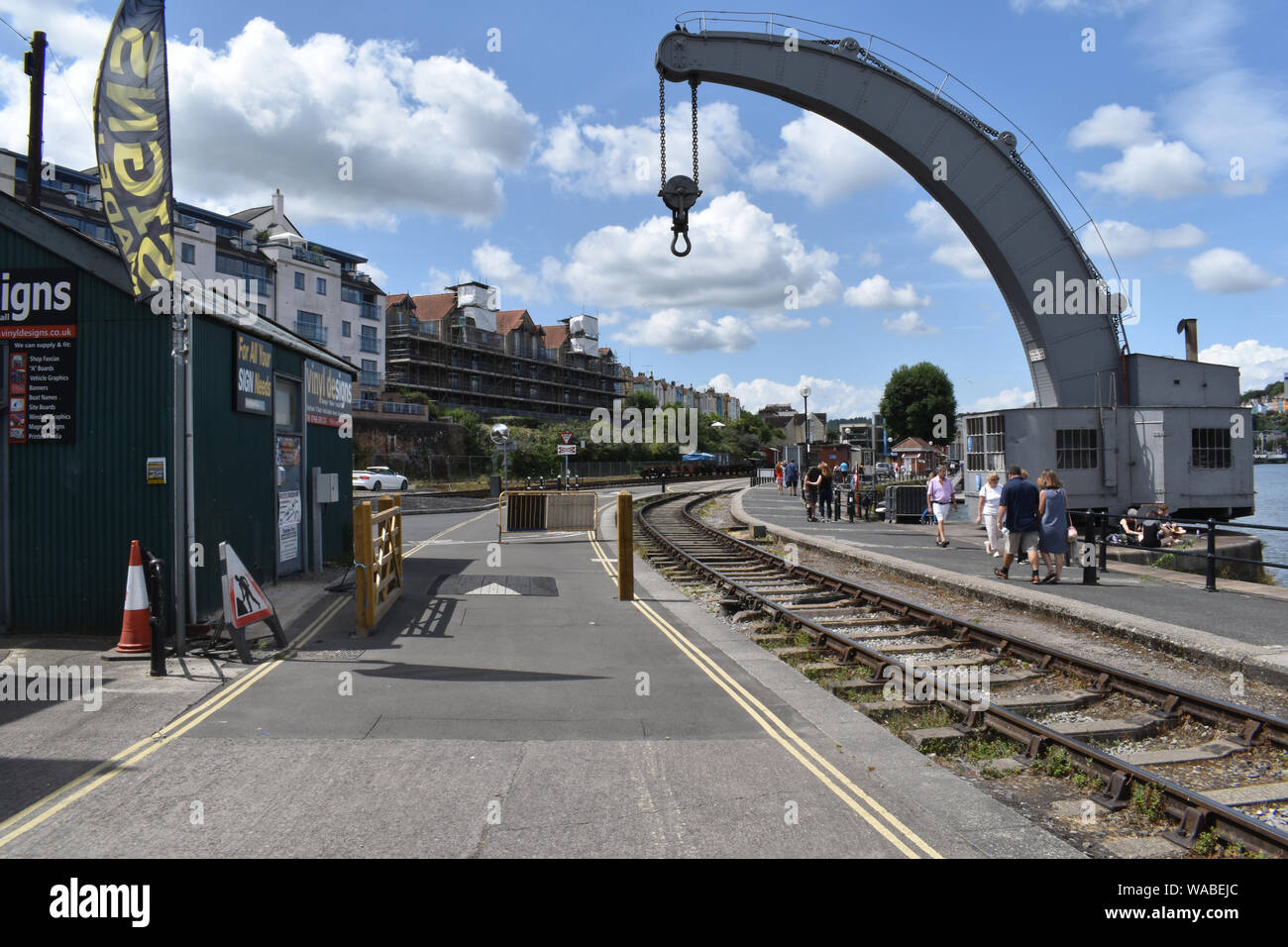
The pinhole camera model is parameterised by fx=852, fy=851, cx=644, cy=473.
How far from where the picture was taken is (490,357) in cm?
9056

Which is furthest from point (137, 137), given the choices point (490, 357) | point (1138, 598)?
point (490, 357)

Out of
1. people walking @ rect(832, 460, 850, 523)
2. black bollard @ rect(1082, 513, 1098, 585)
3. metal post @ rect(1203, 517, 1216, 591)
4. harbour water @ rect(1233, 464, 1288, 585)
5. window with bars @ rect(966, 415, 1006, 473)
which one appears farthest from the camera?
people walking @ rect(832, 460, 850, 523)

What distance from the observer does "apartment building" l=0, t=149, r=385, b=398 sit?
162 feet

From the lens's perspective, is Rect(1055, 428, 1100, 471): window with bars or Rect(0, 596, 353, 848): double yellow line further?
Rect(1055, 428, 1100, 471): window with bars

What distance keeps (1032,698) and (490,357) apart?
86.9 metres

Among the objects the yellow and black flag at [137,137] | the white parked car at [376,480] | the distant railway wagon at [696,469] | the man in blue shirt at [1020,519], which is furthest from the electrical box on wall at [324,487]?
the distant railway wagon at [696,469]

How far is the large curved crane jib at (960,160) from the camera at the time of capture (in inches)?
665

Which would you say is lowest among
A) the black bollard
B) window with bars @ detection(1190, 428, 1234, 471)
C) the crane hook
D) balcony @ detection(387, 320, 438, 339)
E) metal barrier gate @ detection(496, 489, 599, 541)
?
the black bollard

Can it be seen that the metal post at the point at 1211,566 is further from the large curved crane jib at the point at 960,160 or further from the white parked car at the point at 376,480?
the white parked car at the point at 376,480

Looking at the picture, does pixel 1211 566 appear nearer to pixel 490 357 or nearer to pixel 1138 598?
pixel 1138 598

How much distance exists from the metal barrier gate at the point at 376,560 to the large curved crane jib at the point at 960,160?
35.5 feet

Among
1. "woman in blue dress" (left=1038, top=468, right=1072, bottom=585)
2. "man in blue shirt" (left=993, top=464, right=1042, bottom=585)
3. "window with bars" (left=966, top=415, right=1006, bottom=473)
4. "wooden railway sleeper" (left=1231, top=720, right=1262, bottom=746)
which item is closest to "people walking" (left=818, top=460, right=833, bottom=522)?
"window with bars" (left=966, top=415, right=1006, bottom=473)

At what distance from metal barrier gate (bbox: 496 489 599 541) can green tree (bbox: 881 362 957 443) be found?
7607cm

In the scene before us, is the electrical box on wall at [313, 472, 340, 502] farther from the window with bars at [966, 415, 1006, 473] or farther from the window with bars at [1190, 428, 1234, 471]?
the window with bars at [1190, 428, 1234, 471]
